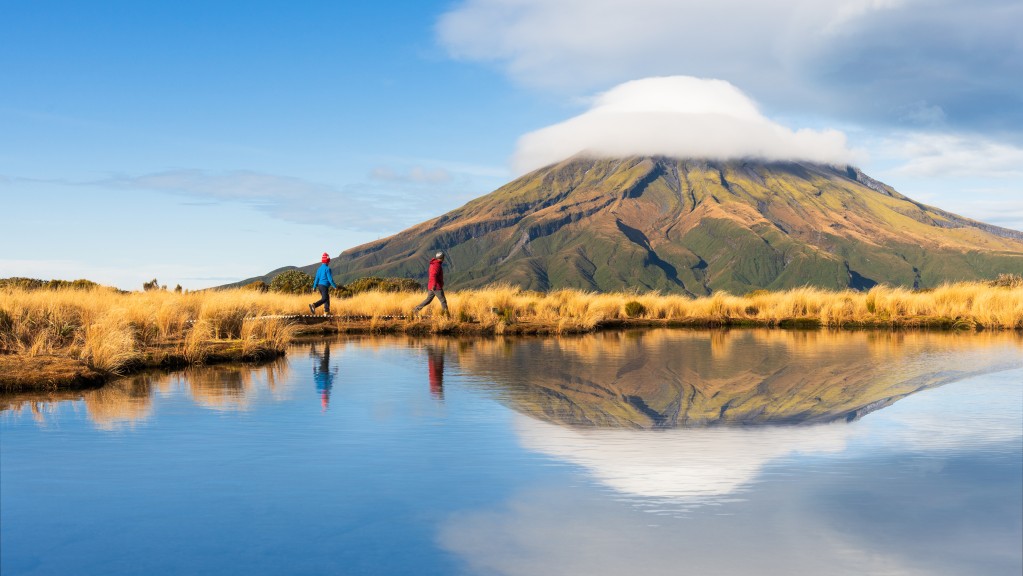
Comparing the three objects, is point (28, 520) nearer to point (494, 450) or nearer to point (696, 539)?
point (494, 450)

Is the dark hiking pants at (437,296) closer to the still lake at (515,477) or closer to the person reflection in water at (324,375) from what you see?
the person reflection in water at (324,375)

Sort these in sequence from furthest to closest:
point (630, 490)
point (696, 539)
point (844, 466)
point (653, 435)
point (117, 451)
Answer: point (653, 435), point (117, 451), point (844, 466), point (630, 490), point (696, 539)

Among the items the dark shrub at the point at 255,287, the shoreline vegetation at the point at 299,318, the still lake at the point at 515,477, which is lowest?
the still lake at the point at 515,477

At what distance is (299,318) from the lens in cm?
2342

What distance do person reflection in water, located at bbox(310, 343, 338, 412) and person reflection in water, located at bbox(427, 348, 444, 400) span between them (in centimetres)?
139

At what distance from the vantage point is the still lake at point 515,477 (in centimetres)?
482

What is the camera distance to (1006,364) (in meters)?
14.2

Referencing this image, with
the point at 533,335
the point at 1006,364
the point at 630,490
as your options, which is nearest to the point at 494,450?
the point at 630,490

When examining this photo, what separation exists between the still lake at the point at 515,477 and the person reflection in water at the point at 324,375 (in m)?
0.13

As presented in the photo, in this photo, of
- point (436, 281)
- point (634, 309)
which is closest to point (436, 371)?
point (436, 281)

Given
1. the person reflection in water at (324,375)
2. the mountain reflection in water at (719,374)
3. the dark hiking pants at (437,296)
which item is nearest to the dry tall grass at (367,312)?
the dark hiking pants at (437,296)

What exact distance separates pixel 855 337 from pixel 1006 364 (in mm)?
7535

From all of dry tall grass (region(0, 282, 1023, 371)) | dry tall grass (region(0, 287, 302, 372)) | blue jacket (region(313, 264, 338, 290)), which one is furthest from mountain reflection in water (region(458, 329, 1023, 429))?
blue jacket (region(313, 264, 338, 290))

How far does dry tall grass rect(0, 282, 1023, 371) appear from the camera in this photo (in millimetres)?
14398
